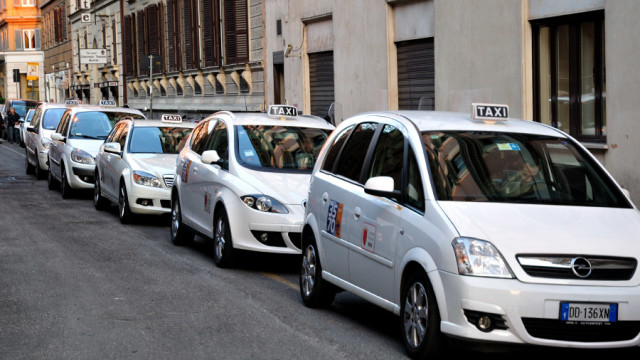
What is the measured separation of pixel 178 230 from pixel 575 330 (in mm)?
7618

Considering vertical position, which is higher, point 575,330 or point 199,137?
point 199,137

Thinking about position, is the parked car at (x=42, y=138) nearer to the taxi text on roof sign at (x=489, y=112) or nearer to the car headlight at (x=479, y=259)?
the taxi text on roof sign at (x=489, y=112)

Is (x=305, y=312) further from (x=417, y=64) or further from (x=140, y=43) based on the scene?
(x=140, y=43)

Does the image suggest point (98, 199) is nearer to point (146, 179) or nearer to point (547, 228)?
point (146, 179)

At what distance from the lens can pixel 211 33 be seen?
32.2m

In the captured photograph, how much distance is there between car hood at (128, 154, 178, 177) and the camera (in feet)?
50.3

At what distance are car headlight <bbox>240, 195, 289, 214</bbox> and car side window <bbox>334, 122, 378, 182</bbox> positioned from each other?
2118mm

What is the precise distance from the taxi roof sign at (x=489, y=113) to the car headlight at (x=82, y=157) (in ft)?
41.8

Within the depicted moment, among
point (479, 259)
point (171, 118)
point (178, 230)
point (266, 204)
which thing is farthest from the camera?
point (171, 118)

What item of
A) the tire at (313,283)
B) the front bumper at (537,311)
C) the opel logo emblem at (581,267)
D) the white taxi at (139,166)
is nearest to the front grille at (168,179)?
the white taxi at (139,166)

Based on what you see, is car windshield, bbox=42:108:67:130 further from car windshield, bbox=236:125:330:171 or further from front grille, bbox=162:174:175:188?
car windshield, bbox=236:125:330:171

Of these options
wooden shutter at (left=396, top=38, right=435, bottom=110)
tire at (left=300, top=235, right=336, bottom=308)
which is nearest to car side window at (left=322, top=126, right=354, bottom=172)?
tire at (left=300, top=235, right=336, bottom=308)

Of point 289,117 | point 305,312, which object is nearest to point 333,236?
point 305,312

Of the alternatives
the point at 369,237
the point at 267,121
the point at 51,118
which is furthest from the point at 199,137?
the point at 51,118
